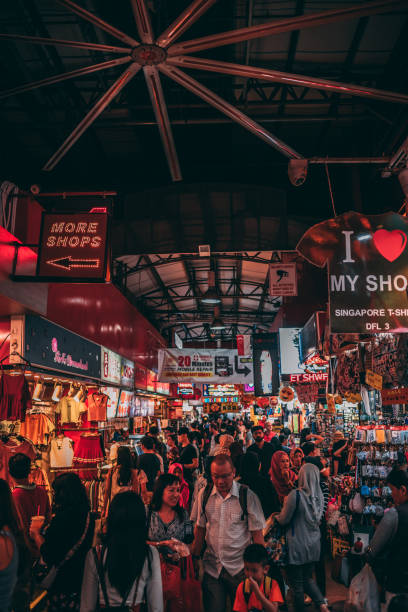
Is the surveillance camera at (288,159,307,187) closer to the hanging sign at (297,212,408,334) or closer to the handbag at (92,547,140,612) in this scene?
the hanging sign at (297,212,408,334)

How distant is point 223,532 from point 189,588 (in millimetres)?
508

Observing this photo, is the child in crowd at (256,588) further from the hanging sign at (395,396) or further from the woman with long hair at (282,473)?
the hanging sign at (395,396)

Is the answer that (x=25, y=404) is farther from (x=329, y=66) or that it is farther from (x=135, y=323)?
(x=135, y=323)

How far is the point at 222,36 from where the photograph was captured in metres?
4.35

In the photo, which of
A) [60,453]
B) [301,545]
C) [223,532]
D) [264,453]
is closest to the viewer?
[223,532]

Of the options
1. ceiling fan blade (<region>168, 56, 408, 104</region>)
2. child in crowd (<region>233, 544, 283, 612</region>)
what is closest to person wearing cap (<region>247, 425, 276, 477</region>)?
child in crowd (<region>233, 544, 283, 612</region>)

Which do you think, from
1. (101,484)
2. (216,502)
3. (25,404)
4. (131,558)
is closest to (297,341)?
(101,484)

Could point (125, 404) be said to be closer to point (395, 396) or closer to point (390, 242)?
point (395, 396)

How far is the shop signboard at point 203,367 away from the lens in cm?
1664

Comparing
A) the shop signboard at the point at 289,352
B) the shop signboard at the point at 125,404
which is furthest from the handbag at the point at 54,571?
the shop signboard at the point at 289,352

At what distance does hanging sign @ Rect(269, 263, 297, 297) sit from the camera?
11.7 meters

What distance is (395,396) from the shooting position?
719 centimetres

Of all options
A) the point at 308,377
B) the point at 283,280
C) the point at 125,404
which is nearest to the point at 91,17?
the point at 283,280

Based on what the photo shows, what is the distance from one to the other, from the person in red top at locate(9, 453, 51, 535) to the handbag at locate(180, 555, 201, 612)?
6.00 feet
